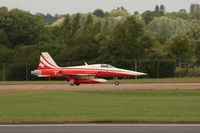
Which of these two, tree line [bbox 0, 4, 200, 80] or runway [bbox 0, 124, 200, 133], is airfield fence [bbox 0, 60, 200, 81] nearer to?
tree line [bbox 0, 4, 200, 80]

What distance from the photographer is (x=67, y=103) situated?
24.2 m

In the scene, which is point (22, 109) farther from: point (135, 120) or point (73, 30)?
point (73, 30)

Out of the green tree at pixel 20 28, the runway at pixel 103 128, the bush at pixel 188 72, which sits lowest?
the runway at pixel 103 128

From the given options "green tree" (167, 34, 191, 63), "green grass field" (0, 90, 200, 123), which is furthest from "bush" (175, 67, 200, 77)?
"green grass field" (0, 90, 200, 123)

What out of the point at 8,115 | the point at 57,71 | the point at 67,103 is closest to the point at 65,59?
the point at 57,71

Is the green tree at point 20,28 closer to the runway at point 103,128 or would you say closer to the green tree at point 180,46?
the green tree at point 180,46

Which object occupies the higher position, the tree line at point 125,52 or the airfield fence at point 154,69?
the tree line at point 125,52

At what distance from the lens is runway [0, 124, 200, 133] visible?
47.5ft

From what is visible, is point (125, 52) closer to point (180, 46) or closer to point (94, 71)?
point (180, 46)

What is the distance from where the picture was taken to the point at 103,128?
15180 millimetres

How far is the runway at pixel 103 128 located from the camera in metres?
14.5

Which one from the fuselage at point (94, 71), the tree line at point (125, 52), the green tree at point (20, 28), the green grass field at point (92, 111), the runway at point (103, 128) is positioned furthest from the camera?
the green tree at point (20, 28)

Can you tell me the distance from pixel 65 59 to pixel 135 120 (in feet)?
164

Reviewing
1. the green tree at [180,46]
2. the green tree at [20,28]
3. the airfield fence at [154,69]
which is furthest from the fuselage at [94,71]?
the green tree at [20,28]
